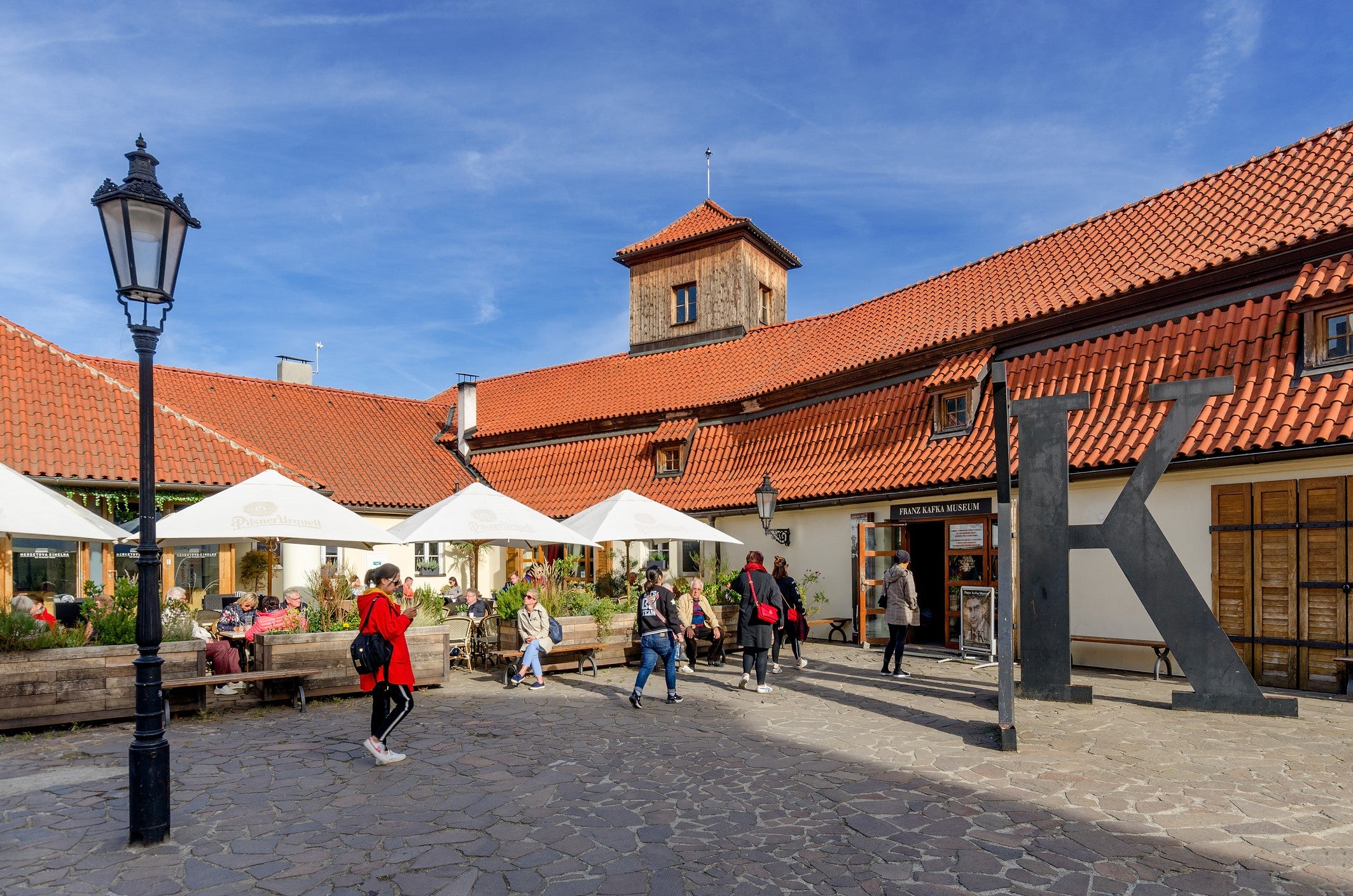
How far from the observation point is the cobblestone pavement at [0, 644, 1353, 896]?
16.7 ft

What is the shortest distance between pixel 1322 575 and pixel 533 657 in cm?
1052

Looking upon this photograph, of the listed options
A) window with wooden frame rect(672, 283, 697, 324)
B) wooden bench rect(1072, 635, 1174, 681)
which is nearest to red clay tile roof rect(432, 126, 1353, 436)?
window with wooden frame rect(672, 283, 697, 324)

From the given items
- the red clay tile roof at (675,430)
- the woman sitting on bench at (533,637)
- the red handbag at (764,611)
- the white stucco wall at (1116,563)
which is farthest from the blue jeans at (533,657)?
the red clay tile roof at (675,430)

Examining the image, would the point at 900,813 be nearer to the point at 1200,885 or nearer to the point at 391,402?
the point at 1200,885

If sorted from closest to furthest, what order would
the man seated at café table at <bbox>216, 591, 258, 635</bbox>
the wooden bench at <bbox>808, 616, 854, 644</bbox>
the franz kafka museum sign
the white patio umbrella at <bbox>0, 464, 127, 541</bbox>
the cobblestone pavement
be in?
the cobblestone pavement
the white patio umbrella at <bbox>0, 464, 127, 541</bbox>
the man seated at café table at <bbox>216, 591, 258, 635</bbox>
the franz kafka museum sign
the wooden bench at <bbox>808, 616, 854, 644</bbox>

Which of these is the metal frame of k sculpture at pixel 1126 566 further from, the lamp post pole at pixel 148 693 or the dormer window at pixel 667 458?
the dormer window at pixel 667 458

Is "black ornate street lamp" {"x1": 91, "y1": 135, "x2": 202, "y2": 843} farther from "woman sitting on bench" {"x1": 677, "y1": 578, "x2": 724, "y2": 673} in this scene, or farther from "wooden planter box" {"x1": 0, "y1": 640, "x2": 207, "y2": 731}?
"woman sitting on bench" {"x1": 677, "y1": 578, "x2": 724, "y2": 673}

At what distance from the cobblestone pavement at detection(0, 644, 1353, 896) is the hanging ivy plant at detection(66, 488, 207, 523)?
8438 mm

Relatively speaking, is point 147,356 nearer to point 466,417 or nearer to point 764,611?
point 764,611

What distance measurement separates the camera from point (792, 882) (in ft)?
16.5

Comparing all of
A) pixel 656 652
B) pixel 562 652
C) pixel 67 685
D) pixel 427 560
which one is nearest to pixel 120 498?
pixel 67 685

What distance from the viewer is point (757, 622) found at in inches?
455

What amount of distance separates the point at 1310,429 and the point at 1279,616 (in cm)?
256

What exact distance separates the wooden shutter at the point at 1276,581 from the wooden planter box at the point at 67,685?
1359 cm
